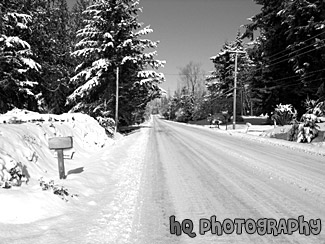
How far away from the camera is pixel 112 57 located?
76.6 feet

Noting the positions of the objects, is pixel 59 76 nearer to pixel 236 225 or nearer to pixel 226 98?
pixel 236 225

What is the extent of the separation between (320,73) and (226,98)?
20.0 metres

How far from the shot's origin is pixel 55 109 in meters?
23.6

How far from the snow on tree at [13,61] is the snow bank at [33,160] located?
566 cm

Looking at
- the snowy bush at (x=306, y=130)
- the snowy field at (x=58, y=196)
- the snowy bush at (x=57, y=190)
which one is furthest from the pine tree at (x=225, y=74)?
the snowy bush at (x=57, y=190)

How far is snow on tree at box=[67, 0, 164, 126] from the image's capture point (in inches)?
862

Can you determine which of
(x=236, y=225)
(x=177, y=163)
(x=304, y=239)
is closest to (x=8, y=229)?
(x=236, y=225)

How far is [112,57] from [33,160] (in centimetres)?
1895

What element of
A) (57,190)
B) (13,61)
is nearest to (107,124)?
(13,61)

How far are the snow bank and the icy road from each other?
272 mm

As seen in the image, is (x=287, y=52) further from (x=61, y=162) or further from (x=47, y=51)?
(x=61, y=162)

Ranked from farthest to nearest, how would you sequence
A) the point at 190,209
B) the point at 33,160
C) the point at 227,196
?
the point at 33,160
the point at 227,196
the point at 190,209

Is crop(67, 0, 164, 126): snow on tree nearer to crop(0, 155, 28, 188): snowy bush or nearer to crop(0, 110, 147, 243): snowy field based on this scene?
crop(0, 110, 147, 243): snowy field

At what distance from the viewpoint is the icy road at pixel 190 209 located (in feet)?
10.5
